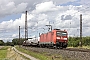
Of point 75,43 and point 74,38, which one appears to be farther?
point 74,38

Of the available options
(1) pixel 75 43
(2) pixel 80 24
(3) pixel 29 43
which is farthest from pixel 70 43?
(3) pixel 29 43

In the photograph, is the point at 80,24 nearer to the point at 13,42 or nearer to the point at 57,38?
the point at 57,38

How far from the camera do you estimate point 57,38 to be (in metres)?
51.3

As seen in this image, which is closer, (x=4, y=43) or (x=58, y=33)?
(x=58, y=33)

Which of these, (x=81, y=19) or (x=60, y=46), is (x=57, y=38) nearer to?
(x=60, y=46)

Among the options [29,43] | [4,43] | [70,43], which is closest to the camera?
[70,43]

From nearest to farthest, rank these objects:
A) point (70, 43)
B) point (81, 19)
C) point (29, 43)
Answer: point (81, 19)
point (70, 43)
point (29, 43)

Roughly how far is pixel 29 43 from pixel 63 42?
5208cm

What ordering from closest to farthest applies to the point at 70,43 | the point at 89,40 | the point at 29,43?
the point at 89,40 → the point at 70,43 → the point at 29,43

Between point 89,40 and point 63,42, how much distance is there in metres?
21.7

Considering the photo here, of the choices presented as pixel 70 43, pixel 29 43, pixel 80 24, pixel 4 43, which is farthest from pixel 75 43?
pixel 4 43

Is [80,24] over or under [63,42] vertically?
over

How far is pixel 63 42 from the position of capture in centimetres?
5125

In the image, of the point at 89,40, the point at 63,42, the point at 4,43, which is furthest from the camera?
the point at 4,43
